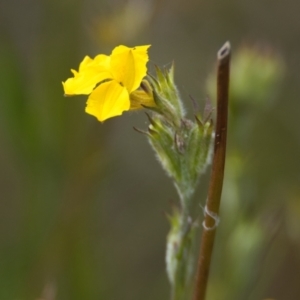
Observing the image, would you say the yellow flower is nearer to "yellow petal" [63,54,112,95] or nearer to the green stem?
"yellow petal" [63,54,112,95]

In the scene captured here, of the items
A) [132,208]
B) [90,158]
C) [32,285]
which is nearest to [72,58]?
[90,158]

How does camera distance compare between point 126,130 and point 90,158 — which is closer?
point 90,158

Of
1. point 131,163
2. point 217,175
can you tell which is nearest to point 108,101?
point 217,175

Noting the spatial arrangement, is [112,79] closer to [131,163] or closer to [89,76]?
[89,76]

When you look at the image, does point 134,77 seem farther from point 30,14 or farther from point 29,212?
point 30,14

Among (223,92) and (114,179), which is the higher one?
(223,92)

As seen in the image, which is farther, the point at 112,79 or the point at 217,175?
the point at 112,79

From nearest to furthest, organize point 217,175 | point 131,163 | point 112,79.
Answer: point 217,175 < point 112,79 < point 131,163
